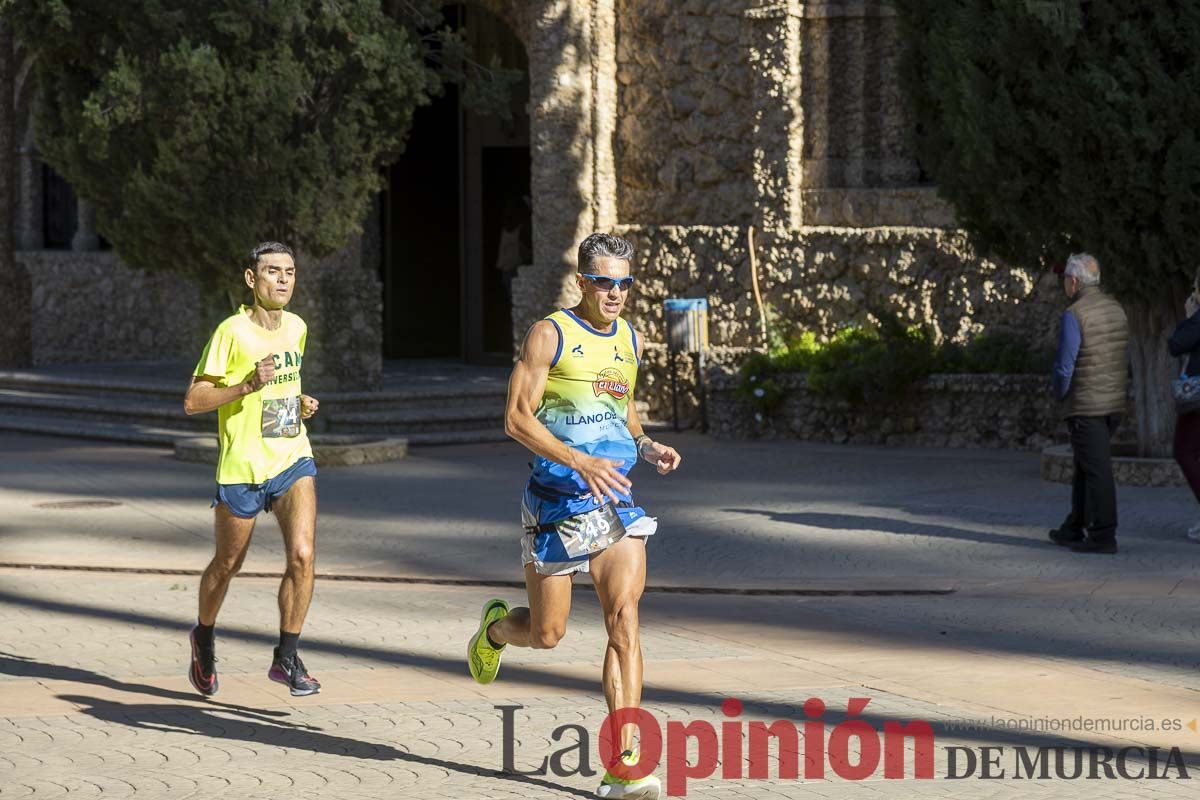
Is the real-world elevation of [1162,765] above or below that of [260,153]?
below

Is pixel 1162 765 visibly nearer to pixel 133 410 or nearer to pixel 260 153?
pixel 260 153

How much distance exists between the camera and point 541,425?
696 centimetres

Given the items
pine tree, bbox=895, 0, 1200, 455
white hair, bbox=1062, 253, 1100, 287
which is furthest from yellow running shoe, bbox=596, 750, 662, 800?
pine tree, bbox=895, 0, 1200, 455

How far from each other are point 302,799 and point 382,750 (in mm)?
708

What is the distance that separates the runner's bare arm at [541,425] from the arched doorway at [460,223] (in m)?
16.0

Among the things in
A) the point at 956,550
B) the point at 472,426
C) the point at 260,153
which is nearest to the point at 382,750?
the point at 956,550

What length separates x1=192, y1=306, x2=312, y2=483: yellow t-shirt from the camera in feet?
27.1

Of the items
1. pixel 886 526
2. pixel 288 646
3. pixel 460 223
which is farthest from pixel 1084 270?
pixel 460 223

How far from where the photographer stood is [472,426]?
Answer: 19.6m

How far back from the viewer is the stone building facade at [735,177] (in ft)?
61.2

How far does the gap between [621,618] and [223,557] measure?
89.4 inches

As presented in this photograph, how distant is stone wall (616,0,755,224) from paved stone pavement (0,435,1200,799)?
508cm

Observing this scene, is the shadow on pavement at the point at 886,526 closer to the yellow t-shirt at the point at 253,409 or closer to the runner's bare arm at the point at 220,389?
the yellow t-shirt at the point at 253,409

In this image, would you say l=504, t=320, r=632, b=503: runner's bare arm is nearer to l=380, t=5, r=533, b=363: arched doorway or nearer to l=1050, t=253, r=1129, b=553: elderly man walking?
l=1050, t=253, r=1129, b=553: elderly man walking
